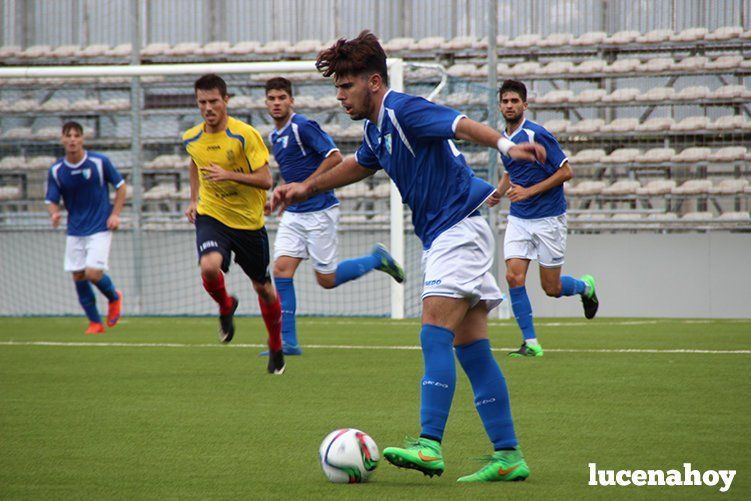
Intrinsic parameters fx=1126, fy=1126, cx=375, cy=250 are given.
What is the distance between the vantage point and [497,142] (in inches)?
154

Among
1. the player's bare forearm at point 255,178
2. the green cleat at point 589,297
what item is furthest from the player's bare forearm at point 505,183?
the player's bare forearm at point 255,178

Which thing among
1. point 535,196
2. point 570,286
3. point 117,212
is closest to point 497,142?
point 535,196

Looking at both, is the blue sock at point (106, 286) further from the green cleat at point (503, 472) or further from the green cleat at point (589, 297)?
the green cleat at point (503, 472)

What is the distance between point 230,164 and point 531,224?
107 inches

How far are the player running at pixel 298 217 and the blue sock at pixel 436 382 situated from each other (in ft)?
16.5

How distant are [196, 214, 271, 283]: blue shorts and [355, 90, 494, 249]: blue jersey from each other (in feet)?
11.5

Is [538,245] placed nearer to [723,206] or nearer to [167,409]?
[167,409]

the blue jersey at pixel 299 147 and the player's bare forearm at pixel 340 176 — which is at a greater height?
the blue jersey at pixel 299 147

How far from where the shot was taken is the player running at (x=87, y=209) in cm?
1232

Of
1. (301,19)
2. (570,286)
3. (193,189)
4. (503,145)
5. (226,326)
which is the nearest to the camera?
(503,145)

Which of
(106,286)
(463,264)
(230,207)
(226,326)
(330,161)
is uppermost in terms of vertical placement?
(330,161)

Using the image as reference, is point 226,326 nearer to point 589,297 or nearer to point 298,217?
point 298,217

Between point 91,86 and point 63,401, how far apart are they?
45.2ft

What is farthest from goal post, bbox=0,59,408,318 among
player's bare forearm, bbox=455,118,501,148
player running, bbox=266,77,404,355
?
player's bare forearm, bbox=455,118,501,148
